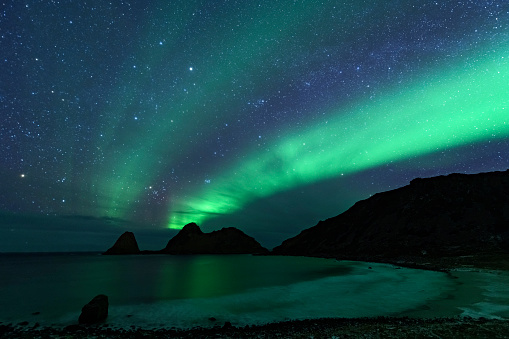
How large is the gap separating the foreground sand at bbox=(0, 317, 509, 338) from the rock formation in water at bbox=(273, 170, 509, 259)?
9975 cm

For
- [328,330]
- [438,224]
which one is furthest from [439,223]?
[328,330]

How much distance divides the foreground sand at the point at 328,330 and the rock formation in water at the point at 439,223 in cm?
9975

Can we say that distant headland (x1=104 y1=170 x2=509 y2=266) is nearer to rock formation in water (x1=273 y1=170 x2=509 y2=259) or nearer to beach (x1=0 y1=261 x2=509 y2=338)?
rock formation in water (x1=273 y1=170 x2=509 y2=259)

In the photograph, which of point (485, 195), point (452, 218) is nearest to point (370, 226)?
point (452, 218)

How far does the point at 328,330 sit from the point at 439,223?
Answer: 154 m

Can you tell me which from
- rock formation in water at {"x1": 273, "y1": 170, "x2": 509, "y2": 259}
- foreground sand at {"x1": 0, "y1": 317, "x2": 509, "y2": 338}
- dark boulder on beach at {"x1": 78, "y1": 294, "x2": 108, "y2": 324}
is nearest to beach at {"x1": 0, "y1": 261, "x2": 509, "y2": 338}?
foreground sand at {"x1": 0, "y1": 317, "x2": 509, "y2": 338}

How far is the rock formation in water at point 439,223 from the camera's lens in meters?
113

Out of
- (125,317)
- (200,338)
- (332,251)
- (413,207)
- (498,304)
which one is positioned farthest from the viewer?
(332,251)

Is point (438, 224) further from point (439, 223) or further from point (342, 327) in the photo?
point (342, 327)

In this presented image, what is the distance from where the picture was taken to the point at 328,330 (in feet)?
60.3

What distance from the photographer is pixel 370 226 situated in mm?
182625

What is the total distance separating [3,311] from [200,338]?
89.4ft

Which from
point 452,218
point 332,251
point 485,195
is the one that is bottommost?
point 332,251

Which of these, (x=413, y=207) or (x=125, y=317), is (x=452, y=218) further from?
(x=125, y=317)
